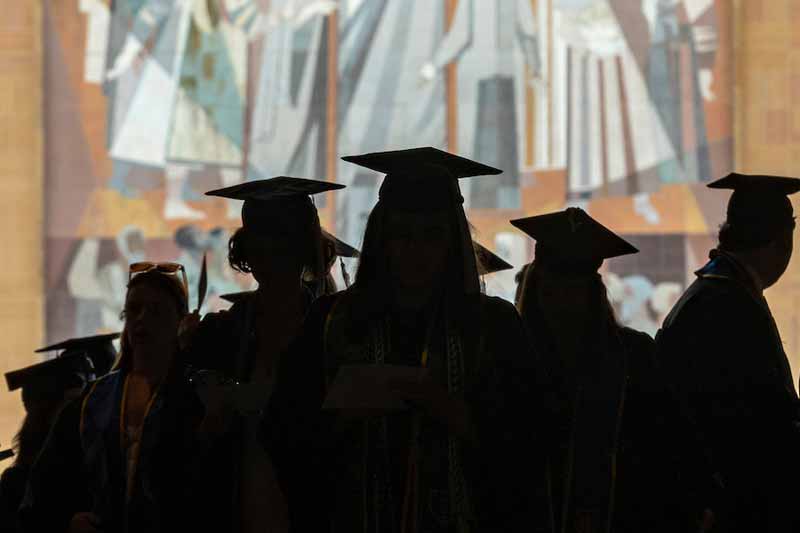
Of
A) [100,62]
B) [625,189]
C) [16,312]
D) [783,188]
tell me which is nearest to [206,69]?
[100,62]

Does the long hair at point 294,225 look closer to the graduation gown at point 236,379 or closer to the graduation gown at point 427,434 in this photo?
the graduation gown at point 236,379

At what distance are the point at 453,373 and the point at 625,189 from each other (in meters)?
10.4

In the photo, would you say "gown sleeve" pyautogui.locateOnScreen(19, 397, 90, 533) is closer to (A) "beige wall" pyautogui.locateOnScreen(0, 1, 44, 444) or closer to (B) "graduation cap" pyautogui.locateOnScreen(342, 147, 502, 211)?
(B) "graduation cap" pyautogui.locateOnScreen(342, 147, 502, 211)

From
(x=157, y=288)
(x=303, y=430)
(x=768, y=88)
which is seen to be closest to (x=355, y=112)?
(x=768, y=88)

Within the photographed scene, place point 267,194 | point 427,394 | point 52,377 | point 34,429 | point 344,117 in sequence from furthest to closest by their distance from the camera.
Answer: point 344,117
point 52,377
point 34,429
point 267,194
point 427,394

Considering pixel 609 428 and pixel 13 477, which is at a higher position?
pixel 609 428

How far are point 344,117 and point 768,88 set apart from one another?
4131 millimetres

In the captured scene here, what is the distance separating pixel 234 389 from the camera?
332cm

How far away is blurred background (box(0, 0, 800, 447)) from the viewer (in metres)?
12.5

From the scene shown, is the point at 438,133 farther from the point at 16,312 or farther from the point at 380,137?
the point at 16,312

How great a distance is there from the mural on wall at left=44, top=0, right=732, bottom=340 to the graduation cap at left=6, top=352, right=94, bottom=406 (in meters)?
6.78

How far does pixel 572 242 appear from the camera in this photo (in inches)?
148

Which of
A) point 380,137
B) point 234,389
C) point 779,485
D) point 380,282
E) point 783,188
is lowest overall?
point 779,485

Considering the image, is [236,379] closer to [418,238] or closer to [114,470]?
[114,470]
